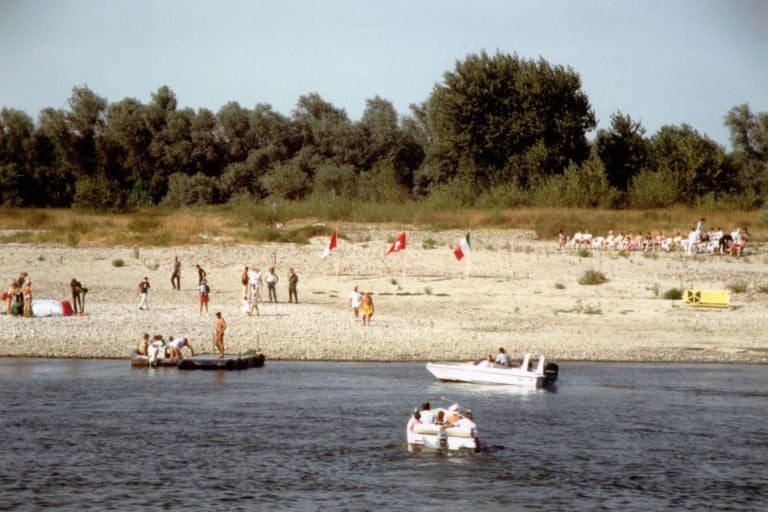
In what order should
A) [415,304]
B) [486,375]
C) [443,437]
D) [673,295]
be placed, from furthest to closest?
[673,295] → [415,304] → [486,375] → [443,437]

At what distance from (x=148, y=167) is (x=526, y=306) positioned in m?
64.5

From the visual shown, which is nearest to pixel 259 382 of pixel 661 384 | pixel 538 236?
pixel 661 384

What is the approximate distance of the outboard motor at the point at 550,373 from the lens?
41094 millimetres

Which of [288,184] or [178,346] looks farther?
[288,184]

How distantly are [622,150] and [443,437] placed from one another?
65640 mm

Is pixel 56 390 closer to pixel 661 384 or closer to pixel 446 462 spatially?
pixel 446 462

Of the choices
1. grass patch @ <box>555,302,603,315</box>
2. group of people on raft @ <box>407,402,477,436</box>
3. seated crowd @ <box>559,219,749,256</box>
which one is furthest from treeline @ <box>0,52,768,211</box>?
group of people on raft @ <box>407,402,477,436</box>

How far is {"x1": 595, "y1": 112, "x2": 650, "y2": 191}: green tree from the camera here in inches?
3656

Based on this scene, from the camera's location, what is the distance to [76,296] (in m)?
50.5

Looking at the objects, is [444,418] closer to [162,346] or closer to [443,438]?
[443,438]

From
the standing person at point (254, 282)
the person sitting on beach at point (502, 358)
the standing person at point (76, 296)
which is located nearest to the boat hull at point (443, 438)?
the person sitting on beach at point (502, 358)

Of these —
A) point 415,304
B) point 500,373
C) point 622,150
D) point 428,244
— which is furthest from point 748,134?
point 500,373

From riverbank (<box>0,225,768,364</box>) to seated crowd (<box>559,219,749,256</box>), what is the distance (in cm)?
144

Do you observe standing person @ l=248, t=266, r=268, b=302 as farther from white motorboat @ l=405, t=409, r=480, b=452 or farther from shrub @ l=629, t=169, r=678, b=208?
shrub @ l=629, t=169, r=678, b=208
